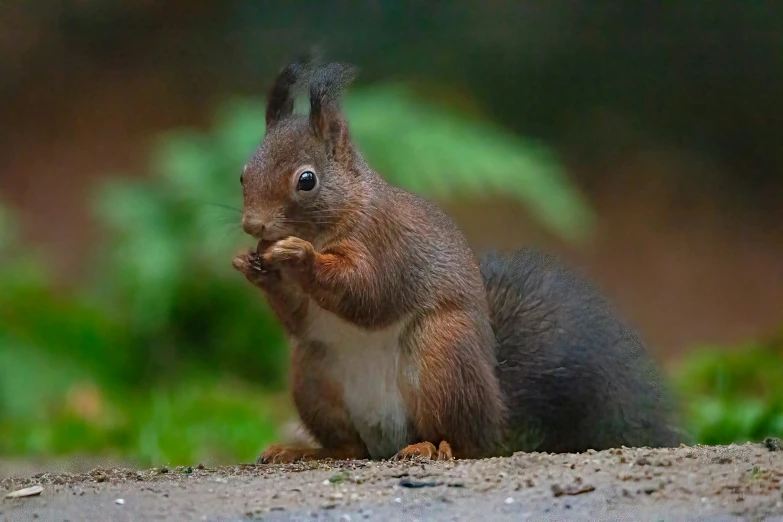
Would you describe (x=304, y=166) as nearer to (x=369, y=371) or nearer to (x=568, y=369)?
(x=369, y=371)

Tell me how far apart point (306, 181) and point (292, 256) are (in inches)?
9.5

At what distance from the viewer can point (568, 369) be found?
122 inches

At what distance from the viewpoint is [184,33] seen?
7.98 meters

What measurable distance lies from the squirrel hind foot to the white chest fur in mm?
90

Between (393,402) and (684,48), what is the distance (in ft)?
17.7

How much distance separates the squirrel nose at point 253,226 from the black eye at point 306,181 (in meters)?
0.14

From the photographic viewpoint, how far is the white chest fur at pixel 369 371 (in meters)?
2.82

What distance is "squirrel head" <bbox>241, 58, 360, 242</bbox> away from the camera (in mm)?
2775

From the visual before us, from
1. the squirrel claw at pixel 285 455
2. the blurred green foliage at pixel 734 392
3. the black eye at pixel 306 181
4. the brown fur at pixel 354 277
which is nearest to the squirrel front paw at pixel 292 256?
the brown fur at pixel 354 277

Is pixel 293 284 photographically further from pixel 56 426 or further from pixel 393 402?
pixel 56 426

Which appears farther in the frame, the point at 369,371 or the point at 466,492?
the point at 369,371

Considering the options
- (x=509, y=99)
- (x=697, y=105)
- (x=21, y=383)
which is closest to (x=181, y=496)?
(x=21, y=383)

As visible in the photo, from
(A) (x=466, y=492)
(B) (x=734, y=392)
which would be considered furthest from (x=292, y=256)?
(B) (x=734, y=392)

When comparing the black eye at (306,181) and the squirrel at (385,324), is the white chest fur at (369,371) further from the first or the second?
the black eye at (306,181)
